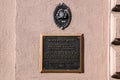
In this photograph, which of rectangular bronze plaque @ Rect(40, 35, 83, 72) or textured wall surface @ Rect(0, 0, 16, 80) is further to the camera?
textured wall surface @ Rect(0, 0, 16, 80)

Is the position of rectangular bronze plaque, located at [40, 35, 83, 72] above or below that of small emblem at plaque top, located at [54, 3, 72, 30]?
below

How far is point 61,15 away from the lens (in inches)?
230

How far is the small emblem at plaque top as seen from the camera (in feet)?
19.0

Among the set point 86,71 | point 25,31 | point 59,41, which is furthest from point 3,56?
point 86,71

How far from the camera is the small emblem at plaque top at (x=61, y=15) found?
5.79 m

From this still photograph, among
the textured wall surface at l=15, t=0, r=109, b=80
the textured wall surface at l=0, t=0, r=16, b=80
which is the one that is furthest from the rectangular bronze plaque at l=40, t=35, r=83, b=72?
the textured wall surface at l=0, t=0, r=16, b=80

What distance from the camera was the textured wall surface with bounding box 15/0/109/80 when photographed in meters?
5.74

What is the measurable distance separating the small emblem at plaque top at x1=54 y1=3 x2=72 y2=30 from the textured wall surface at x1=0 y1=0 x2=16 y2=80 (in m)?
0.77

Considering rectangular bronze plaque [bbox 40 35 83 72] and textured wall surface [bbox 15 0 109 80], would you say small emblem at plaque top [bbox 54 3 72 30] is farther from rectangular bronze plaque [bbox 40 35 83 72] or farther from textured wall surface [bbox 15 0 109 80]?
rectangular bronze plaque [bbox 40 35 83 72]

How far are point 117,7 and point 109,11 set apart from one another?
0.52 ft

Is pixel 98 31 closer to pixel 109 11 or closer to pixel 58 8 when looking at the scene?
pixel 109 11

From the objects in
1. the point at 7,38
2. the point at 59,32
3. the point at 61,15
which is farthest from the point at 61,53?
the point at 7,38

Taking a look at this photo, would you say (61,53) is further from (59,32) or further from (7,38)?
(7,38)

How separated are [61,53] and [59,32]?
0.36m
